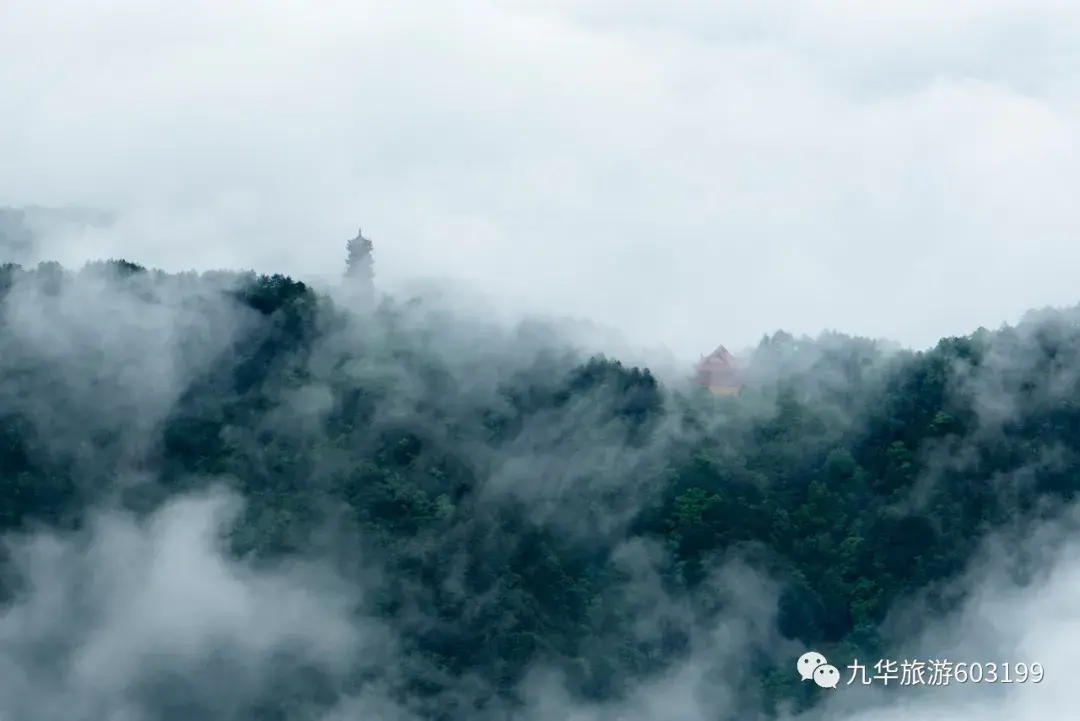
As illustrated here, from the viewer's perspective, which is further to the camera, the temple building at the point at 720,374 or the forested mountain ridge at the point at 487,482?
the temple building at the point at 720,374

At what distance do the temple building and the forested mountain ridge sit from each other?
120cm

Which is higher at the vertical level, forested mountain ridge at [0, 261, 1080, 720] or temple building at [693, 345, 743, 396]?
temple building at [693, 345, 743, 396]

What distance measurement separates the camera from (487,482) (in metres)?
44.9

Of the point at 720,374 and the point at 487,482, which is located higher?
the point at 720,374

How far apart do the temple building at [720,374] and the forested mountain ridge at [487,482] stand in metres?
1.20

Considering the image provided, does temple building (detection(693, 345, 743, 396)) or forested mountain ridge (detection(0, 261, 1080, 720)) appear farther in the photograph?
temple building (detection(693, 345, 743, 396))

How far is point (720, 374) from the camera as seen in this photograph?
168ft

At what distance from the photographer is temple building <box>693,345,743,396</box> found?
50.0m

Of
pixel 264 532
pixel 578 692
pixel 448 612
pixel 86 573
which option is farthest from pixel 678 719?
pixel 86 573

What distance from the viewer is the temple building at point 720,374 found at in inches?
1967

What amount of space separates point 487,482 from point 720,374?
9.27 metres

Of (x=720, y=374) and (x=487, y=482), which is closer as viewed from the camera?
(x=487, y=482)

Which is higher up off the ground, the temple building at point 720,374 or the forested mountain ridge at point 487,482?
the temple building at point 720,374

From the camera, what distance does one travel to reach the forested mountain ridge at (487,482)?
41.5 meters
